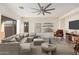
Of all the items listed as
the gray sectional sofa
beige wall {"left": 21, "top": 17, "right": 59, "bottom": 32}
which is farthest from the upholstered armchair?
the gray sectional sofa

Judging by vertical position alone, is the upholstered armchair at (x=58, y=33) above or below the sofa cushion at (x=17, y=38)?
above

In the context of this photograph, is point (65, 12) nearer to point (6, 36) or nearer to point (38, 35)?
point (38, 35)

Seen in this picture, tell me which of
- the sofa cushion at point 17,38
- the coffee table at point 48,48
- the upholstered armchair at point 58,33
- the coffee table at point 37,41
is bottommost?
the coffee table at point 48,48

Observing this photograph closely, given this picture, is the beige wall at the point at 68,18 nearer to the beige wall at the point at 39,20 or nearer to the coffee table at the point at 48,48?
the beige wall at the point at 39,20

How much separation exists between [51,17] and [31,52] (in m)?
0.88

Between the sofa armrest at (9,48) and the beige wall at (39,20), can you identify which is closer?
the sofa armrest at (9,48)

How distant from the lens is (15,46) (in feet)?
10.4

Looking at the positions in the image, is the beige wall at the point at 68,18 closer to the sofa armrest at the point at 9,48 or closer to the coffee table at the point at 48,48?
the coffee table at the point at 48,48

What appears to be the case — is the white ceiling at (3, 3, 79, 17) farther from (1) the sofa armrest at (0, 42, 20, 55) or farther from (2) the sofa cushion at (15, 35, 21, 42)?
(1) the sofa armrest at (0, 42, 20, 55)

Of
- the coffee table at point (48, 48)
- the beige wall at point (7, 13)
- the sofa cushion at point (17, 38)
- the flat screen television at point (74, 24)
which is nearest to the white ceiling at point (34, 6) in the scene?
the beige wall at point (7, 13)

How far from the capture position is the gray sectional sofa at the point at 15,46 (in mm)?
3154

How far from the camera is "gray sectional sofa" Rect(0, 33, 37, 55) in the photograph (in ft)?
10.3

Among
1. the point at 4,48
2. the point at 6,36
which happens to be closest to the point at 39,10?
the point at 6,36

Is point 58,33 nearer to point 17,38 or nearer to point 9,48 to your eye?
point 17,38
